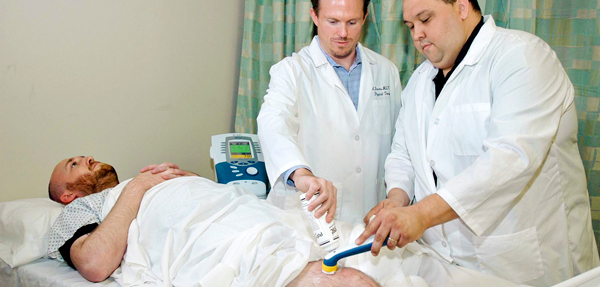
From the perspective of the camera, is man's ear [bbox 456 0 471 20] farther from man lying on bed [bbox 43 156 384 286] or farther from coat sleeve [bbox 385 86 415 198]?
man lying on bed [bbox 43 156 384 286]

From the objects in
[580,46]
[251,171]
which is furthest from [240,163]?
[580,46]

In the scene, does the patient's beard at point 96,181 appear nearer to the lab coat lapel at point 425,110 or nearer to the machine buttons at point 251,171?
the machine buttons at point 251,171

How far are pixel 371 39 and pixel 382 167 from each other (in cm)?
72

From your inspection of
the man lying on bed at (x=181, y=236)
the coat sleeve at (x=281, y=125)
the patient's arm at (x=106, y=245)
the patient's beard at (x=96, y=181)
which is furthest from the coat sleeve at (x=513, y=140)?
the patient's beard at (x=96, y=181)

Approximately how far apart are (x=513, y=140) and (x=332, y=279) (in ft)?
1.88

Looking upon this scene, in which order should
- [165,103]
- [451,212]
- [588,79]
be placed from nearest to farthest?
[451,212], [588,79], [165,103]

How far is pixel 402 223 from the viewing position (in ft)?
3.81

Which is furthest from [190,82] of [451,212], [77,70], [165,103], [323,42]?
[451,212]

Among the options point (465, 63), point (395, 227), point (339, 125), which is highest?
point (465, 63)

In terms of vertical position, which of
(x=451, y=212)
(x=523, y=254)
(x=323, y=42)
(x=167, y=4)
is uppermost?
(x=167, y=4)

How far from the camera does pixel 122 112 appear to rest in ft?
7.56

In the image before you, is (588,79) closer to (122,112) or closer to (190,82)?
(190,82)

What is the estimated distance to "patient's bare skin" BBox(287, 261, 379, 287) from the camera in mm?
1259

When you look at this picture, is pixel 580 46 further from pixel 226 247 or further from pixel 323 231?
pixel 226 247
